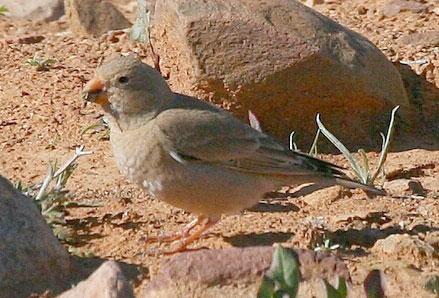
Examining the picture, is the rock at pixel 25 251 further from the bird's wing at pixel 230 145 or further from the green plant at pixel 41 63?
the green plant at pixel 41 63

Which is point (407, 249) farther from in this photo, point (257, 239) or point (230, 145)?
point (230, 145)

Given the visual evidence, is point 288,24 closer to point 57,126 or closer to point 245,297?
point 57,126

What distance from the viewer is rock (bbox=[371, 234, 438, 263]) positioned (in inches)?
225

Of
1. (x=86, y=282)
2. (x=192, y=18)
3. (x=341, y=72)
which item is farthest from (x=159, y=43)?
(x=86, y=282)

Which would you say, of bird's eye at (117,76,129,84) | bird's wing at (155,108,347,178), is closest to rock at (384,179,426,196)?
bird's wing at (155,108,347,178)

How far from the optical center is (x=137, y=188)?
274 inches

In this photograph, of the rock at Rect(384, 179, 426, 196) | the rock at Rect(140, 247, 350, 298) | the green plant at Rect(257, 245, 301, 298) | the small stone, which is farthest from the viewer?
the small stone

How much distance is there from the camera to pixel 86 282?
4.87m

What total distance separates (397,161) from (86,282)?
118 inches

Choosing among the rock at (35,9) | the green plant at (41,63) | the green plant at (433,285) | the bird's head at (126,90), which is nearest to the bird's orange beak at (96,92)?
the bird's head at (126,90)

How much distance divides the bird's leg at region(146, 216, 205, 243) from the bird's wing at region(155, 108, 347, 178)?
32cm

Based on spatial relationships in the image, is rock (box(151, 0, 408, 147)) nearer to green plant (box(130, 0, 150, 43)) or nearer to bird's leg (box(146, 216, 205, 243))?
green plant (box(130, 0, 150, 43))

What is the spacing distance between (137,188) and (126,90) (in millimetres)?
921

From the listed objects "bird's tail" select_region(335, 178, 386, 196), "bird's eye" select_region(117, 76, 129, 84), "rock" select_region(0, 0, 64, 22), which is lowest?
"rock" select_region(0, 0, 64, 22)
